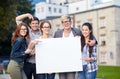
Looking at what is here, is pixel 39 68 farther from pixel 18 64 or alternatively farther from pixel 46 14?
pixel 46 14

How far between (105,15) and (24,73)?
185 ft

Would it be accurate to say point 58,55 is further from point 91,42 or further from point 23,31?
point 23,31

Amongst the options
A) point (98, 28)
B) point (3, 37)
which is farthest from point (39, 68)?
point (98, 28)

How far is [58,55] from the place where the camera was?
26.6 feet

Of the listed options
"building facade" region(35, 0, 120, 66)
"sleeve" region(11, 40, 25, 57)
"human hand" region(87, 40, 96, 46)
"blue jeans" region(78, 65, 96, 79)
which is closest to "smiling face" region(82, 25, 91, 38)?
"human hand" region(87, 40, 96, 46)

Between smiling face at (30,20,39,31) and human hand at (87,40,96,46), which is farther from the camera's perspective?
smiling face at (30,20,39,31)

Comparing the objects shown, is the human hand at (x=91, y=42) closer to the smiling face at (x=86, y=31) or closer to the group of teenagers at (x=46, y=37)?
the group of teenagers at (x=46, y=37)

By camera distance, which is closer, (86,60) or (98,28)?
(86,60)

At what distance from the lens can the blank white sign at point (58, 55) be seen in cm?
803

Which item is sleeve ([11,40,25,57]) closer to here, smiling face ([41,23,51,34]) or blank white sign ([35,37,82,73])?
blank white sign ([35,37,82,73])

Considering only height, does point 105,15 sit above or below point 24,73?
above

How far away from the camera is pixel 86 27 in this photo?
7859 mm

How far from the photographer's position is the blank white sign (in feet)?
26.3

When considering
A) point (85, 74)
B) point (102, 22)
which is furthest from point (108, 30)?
point (85, 74)
